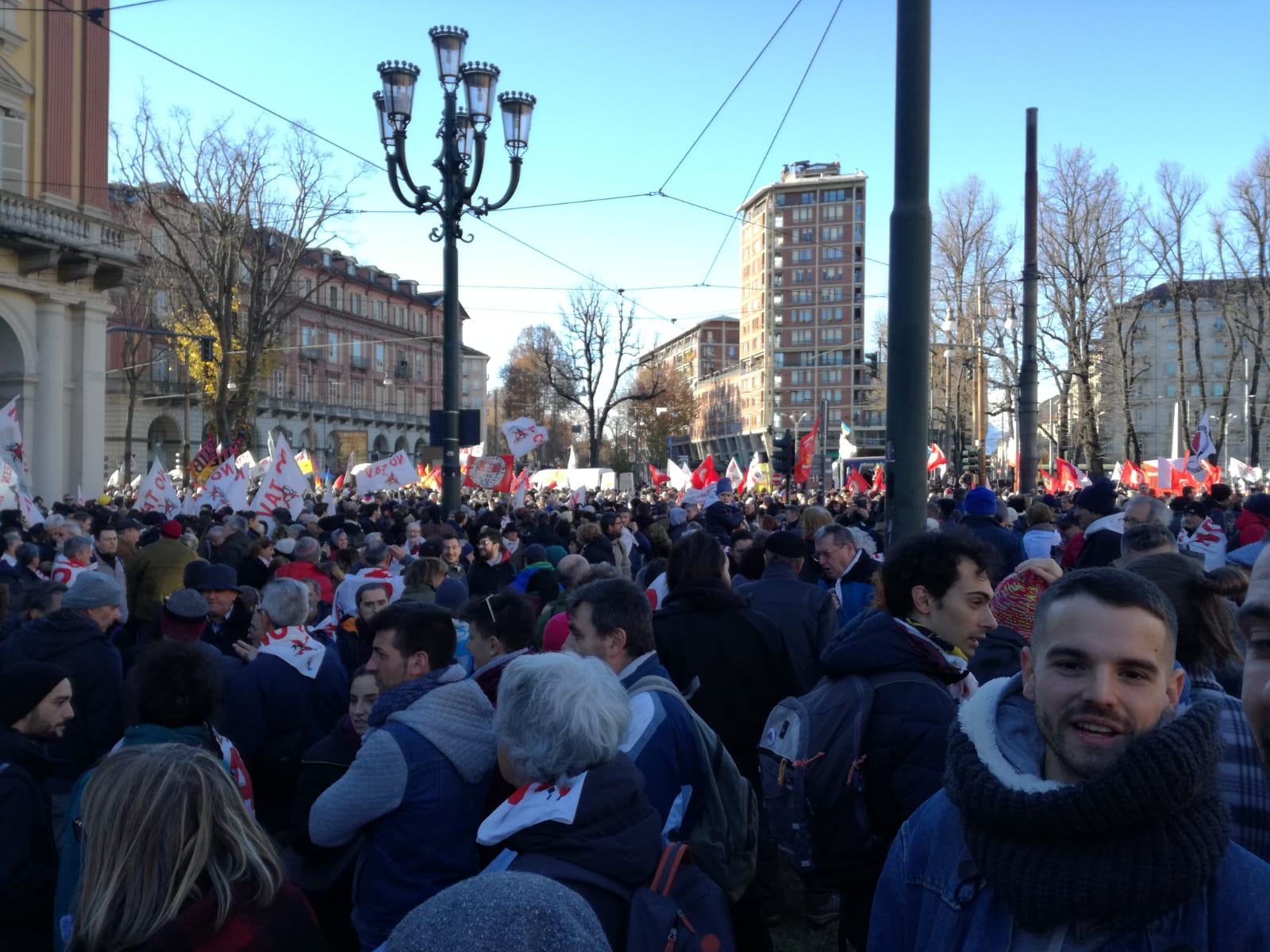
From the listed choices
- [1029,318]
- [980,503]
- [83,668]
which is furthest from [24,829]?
[1029,318]

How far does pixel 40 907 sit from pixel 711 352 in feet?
429

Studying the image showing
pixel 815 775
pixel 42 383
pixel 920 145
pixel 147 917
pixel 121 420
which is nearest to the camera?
pixel 147 917

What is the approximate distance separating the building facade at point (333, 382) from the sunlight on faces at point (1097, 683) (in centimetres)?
4690

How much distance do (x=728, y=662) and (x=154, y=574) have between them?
5625 millimetres

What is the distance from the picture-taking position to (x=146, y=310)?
1975 inches

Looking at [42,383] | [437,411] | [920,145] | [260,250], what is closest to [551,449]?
[260,250]

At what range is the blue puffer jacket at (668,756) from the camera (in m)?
3.31

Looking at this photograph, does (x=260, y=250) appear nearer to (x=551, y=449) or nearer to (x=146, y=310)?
(x=146, y=310)

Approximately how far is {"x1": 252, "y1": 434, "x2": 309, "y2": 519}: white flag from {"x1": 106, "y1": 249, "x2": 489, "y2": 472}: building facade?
30.4 m

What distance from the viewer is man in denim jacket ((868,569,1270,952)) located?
1607mm

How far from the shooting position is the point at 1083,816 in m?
1.61

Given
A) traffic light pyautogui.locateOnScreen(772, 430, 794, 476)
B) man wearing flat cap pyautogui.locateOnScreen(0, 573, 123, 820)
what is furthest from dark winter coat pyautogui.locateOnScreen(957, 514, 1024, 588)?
traffic light pyautogui.locateOnScreen(772, 430, 794, 476)

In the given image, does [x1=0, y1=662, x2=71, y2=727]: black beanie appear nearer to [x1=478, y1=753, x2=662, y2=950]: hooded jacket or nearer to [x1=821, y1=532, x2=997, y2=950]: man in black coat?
[x1=478, y1=753, x2=662, y2=950]: hooded jacket

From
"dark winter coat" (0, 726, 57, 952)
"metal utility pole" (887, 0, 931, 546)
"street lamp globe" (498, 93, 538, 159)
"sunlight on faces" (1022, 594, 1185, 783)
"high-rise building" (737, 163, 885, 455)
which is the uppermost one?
"high-rise building" (737, 163, 885, 455)
